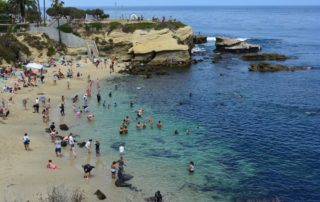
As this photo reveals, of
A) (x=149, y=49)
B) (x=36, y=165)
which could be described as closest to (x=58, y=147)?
(x=36, y=165)

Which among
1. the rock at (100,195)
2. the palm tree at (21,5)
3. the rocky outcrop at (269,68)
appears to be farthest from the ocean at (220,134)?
the palm tree at (21,5)

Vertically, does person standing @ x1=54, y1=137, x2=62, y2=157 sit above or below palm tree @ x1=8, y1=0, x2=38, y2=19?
below

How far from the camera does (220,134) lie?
1615 inches

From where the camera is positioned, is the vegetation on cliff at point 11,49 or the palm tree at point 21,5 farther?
the palm tree at point 21,5

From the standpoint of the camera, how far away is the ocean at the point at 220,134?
29641 millimetres

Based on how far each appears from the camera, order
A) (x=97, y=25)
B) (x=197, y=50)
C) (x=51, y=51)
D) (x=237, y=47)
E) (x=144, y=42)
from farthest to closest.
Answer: (x=197, y=50)
(x=237, y=47)
(x=97, y=25)
(x=144, y=42)
(x=51, y=51)

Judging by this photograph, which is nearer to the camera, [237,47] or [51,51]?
[51,51]

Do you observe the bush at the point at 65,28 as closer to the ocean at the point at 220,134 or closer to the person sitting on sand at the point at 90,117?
the ocean at the point at 220,134

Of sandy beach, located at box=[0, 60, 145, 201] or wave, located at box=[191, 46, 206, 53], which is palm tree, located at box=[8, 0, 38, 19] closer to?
wave, located at box=[191, 46, 206, 53]

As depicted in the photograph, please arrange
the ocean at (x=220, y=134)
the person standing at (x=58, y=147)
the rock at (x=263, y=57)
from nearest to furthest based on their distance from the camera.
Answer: the ocean at (x=220, y=134) → the person standing at (x=58, y=147) → the rock at (x=263, y=57)

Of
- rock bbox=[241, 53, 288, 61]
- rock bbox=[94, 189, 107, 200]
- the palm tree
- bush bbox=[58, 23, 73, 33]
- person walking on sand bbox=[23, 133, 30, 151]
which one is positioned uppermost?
the palm tree

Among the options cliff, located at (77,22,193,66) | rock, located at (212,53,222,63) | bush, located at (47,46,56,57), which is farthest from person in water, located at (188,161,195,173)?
rock, located at (212,53,222,63)

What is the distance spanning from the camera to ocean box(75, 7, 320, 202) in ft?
97.2

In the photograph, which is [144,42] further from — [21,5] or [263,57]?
[21,5]
